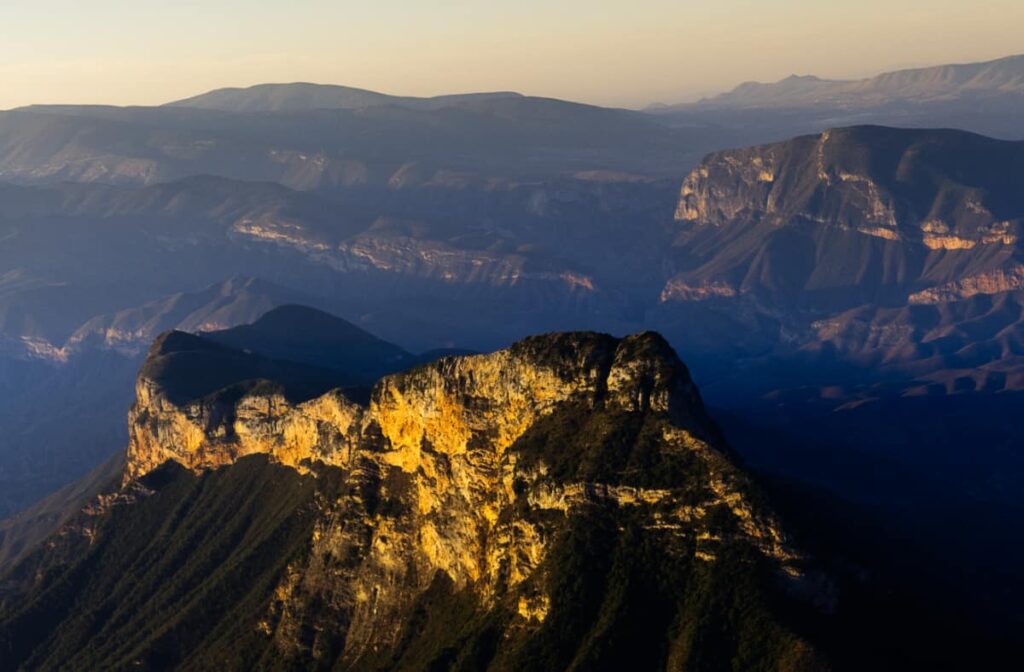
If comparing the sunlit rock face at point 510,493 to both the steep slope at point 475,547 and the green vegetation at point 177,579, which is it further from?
→ the green vegetation at point 177,579

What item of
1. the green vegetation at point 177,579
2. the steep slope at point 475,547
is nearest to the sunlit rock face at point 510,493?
the steep slope at point 475,547

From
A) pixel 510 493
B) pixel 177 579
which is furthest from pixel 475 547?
pixel 177 579

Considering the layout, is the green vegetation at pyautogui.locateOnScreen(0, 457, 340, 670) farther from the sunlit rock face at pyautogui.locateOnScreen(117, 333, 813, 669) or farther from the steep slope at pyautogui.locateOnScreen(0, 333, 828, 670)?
the sunlit rock face at pyautogui.locateOnScreen(117, 333, 813, 669)

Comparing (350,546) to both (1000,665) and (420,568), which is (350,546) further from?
(1000,665)

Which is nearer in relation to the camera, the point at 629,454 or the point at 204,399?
the point at 629,454

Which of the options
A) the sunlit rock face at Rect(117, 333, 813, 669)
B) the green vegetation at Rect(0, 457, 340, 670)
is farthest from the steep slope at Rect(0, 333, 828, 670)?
the green vegetation at Rect(0, 457, 340, 670)

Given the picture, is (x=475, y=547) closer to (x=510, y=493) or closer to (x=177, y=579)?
(x=510, y=493)

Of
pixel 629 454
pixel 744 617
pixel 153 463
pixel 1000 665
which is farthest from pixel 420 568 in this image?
pixel 153 463
